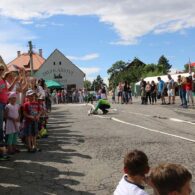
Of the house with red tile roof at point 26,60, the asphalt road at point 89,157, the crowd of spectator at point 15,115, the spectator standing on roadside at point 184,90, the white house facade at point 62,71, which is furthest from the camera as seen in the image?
the house with red tile roof at point 26,60

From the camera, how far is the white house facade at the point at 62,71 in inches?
3605

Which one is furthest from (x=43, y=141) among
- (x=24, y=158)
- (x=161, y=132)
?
(x=161, y=132)

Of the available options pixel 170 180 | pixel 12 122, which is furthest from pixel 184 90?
pixel 170 180

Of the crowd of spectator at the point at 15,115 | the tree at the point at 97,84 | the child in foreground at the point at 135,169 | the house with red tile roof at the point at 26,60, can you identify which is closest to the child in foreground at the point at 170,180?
the child in foreground at the point at 135,169

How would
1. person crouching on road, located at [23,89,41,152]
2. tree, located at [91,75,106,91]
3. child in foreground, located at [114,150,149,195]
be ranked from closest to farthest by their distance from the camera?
child in foreground, located at [114,150,149,195] < person crouching on road, located at [23,89,41,152] < tree, located at [91,75,106,91]

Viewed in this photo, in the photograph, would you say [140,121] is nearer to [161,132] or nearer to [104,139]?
[161,132]

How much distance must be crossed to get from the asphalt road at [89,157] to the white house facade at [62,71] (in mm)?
76092

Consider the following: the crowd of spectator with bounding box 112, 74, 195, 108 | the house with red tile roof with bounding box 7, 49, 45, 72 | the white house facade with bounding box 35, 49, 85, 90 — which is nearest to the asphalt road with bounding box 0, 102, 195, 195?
the crowd of spectator with bounding box 112, 74, 195, 108

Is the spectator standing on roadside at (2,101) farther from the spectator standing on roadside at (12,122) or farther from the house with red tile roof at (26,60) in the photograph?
the house with red tile roof at (26,60)

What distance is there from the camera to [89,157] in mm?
10172

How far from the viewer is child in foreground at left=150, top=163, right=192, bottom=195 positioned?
3313 mm

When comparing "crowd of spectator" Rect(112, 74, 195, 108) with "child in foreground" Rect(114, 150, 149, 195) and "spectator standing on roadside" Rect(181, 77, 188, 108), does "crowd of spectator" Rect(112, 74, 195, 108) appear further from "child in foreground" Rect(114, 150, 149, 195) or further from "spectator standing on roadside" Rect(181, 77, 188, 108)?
"child in foreground" Rect(114, 150, 149, 195)

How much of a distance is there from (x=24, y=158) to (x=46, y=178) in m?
1.87

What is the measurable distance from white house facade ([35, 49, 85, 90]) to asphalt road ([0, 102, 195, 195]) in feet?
250
